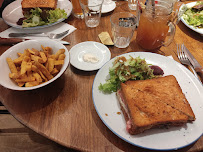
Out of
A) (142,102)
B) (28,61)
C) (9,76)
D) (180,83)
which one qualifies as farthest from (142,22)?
(9,76)

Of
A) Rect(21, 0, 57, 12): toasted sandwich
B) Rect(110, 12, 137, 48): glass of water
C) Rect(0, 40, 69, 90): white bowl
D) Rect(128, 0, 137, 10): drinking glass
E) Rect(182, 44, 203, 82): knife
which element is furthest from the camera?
Rect(128, 0, 137, 10): drinking glass

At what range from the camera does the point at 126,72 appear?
46.6 inches

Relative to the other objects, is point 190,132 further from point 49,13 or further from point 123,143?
point 49,13

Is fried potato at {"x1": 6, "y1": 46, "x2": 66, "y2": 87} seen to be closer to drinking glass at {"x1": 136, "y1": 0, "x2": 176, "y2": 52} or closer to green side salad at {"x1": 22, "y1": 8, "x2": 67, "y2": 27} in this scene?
green side salad at {"x1": 22, "y1": 8, "x2": 67, "y2": 27}

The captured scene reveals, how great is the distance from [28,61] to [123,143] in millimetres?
935

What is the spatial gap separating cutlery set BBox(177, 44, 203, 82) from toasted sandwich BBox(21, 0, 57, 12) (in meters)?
1.71

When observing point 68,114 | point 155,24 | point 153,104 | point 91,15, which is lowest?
point 68,114

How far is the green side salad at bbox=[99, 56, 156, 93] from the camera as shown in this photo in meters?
1.17

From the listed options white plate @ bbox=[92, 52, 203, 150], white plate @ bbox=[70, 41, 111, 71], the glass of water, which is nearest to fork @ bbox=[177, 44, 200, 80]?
white plate @ bbox=[92, 52, 203, 150]

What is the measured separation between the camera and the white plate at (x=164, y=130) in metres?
0.87

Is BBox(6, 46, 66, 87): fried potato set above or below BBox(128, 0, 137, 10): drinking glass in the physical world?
below

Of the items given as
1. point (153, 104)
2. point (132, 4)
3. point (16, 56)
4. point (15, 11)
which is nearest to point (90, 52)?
point (16, 56)

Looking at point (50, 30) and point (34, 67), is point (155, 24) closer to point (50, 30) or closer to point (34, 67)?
point (34, 67)

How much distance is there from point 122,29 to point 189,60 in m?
0.73
